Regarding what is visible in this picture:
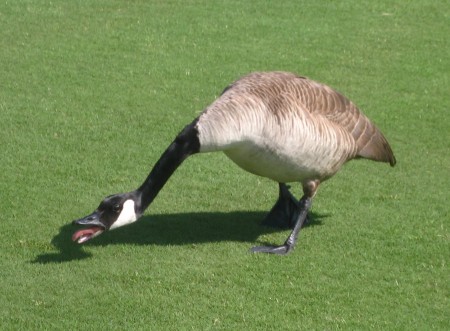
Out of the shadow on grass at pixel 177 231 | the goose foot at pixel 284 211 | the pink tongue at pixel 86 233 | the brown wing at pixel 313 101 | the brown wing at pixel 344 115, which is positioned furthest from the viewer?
the goose foot at pixel 284 211

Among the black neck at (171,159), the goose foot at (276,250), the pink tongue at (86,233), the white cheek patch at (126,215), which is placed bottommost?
the goose foot at (276,250)

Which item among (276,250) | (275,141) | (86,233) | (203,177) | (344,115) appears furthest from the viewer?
(203,177)

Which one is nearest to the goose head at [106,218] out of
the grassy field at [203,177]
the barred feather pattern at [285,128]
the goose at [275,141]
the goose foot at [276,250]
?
the goose at [275,141]

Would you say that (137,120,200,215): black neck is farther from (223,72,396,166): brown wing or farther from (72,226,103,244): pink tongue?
(223,72,396,166): brown wing

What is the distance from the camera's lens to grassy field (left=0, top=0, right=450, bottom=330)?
7.18m

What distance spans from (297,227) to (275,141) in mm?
852

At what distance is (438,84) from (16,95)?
471cm

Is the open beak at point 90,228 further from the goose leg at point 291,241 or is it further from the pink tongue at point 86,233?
the goose leg at point 291,241

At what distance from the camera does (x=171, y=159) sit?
748cm

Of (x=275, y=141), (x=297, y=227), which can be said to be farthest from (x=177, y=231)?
(x=275, y=141)

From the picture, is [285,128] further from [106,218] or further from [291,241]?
[106,218]

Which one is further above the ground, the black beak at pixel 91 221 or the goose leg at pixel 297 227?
the black beak at pixel 91 221

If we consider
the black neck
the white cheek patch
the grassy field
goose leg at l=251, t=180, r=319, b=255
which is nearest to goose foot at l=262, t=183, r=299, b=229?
the grassy field

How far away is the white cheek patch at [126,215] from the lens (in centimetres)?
743
